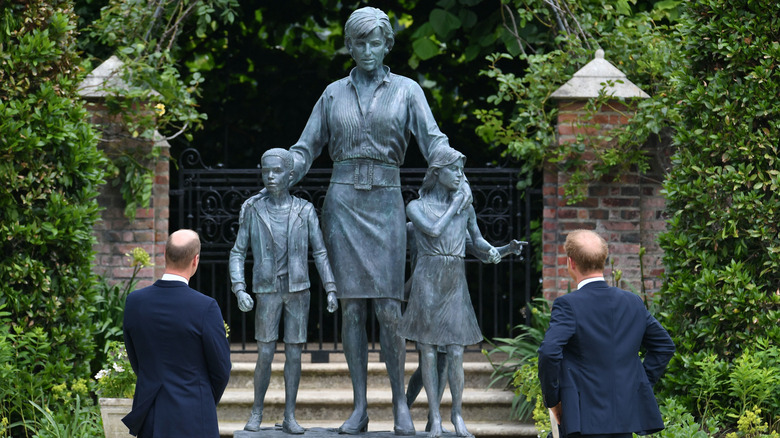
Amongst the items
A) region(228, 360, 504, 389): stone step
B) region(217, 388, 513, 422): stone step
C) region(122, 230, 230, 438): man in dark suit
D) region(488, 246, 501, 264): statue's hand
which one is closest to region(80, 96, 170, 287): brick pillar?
region(228, 360, 504, 389): stone step

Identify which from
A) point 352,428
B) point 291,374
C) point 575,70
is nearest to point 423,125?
point 291,374

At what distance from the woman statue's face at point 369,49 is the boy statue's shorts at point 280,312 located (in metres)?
1.12

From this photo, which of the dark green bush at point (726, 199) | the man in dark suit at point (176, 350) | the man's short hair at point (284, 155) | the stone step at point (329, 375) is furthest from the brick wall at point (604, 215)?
the man in dark suit at point (176, 350)

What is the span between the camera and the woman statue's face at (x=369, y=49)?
16.7 ft

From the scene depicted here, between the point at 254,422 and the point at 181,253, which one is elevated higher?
the point at 181,253

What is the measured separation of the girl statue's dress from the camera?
4973mm

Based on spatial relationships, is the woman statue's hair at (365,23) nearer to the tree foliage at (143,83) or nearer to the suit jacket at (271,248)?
the suit jacket at (271,248)

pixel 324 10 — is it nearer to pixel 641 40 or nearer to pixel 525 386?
pixel 641 40

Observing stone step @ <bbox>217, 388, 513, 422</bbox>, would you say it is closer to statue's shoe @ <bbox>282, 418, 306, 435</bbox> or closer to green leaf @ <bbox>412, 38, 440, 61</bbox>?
statue's shoe @ <bbox>282, 418, 306, 435</bbox>

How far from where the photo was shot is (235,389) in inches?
293

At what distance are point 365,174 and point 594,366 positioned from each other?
5.90 feet

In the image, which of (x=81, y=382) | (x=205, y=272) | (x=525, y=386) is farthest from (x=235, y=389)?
(x=205, y=272)

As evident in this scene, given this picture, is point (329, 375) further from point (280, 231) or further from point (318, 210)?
point (280, 231)

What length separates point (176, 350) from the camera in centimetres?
394
